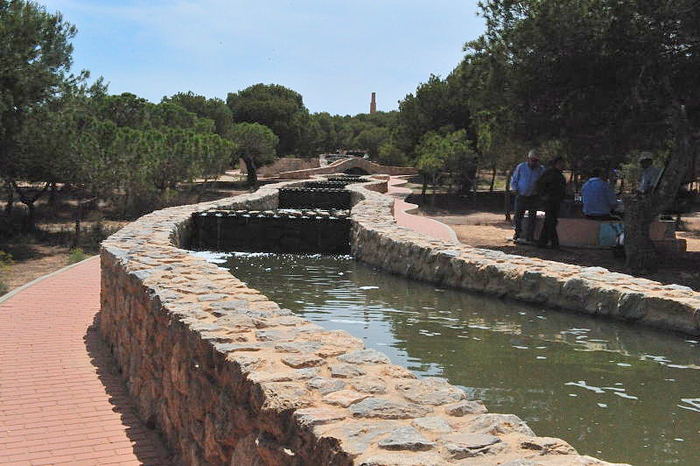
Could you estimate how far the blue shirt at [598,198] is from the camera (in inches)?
563

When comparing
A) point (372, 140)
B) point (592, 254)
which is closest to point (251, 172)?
point (592, 254)

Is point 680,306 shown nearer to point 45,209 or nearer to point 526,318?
point 526,318

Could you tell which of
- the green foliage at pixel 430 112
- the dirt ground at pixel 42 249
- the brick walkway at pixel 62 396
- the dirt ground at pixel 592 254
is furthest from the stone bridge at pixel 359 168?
the brick walkway at pixel 62 396

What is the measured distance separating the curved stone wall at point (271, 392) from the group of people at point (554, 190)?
8.86 m

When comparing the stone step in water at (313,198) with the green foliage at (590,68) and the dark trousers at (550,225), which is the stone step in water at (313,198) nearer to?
the green foliage at (590,68)

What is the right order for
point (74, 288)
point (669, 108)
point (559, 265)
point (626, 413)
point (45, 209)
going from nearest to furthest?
point (626, 413) < point (559, 265) < point (74, 288) < point (669, 108) < point (45, 209)

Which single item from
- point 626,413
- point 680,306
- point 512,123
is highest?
point 512,123

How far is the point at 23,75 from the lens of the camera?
803 inches

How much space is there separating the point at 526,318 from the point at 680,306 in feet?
5.63

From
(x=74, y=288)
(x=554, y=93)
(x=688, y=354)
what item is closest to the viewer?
(x=688, y=354)

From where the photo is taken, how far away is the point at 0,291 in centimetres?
1311

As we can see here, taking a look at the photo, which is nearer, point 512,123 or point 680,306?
point 680,306

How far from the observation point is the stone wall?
7.66m

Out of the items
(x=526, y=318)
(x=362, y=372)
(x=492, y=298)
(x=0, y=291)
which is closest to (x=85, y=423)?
(x=362, y=372)
